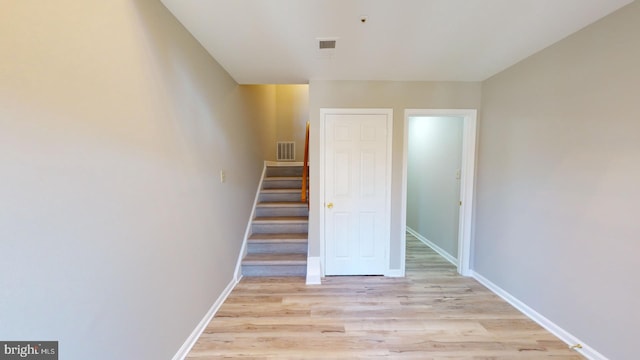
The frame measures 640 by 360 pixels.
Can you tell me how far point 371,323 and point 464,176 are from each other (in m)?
2.16

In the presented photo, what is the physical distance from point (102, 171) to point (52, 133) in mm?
265

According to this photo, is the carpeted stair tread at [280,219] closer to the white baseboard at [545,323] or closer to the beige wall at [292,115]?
the beige wall at [292,115]

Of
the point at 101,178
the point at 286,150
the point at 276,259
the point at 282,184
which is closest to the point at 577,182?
the point at 276,259

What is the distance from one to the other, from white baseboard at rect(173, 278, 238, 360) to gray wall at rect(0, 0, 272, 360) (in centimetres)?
9

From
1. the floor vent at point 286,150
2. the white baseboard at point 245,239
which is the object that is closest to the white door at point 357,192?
the white baseboard at point 245,239

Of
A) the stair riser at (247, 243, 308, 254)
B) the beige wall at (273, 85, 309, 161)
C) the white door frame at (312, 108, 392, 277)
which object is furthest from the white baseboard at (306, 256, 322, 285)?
the beige wall at (273, 85, 309, 161)

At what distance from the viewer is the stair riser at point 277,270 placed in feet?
10.5

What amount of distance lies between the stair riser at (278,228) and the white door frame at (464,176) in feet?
4.50

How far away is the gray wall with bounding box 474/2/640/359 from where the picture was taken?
1646mm

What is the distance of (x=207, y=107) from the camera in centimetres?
231

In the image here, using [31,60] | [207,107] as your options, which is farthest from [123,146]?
[207,107]

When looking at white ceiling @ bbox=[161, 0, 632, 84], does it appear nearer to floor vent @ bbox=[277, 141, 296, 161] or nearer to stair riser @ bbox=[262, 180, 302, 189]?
stair riser @ bbox=[262, 180, 302, 189]

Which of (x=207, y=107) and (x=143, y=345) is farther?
(x=207, y=107)

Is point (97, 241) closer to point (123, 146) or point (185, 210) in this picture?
point (123, 146)
